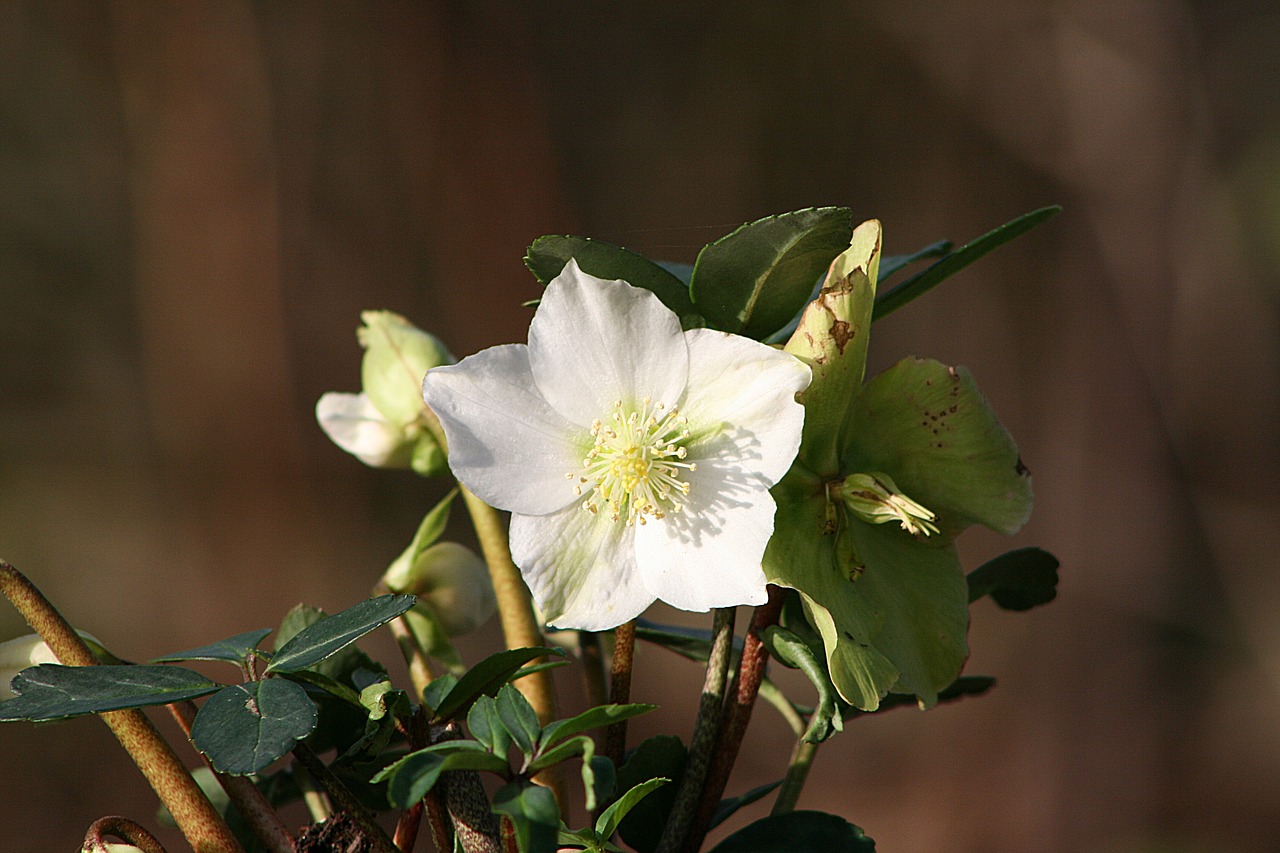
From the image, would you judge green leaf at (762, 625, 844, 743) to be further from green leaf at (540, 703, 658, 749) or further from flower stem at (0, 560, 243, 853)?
flower stem at (0, 560, 243, 853)

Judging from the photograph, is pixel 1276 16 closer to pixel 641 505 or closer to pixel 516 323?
pixel 516 323

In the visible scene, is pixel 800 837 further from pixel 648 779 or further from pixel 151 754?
pixel 151 754

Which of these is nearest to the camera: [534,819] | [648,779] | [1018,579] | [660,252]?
[534,819]

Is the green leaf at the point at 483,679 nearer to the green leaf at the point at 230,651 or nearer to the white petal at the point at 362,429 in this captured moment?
the green leaf at the point at 230,651

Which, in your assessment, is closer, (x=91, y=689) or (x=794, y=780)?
(x=91, y=689)

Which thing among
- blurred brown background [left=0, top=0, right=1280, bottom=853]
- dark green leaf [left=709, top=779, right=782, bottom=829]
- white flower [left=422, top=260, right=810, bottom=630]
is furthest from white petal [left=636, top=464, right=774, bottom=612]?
blurred brown background [left=0, top=0, right=1280, bottom=853]

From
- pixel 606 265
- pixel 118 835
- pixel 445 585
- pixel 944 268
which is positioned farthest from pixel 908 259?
pixel 118 835

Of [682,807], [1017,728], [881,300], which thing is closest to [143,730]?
[682,807]

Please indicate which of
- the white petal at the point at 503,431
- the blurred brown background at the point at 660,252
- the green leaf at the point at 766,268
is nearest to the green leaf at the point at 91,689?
the white petal at the point at 503,431
